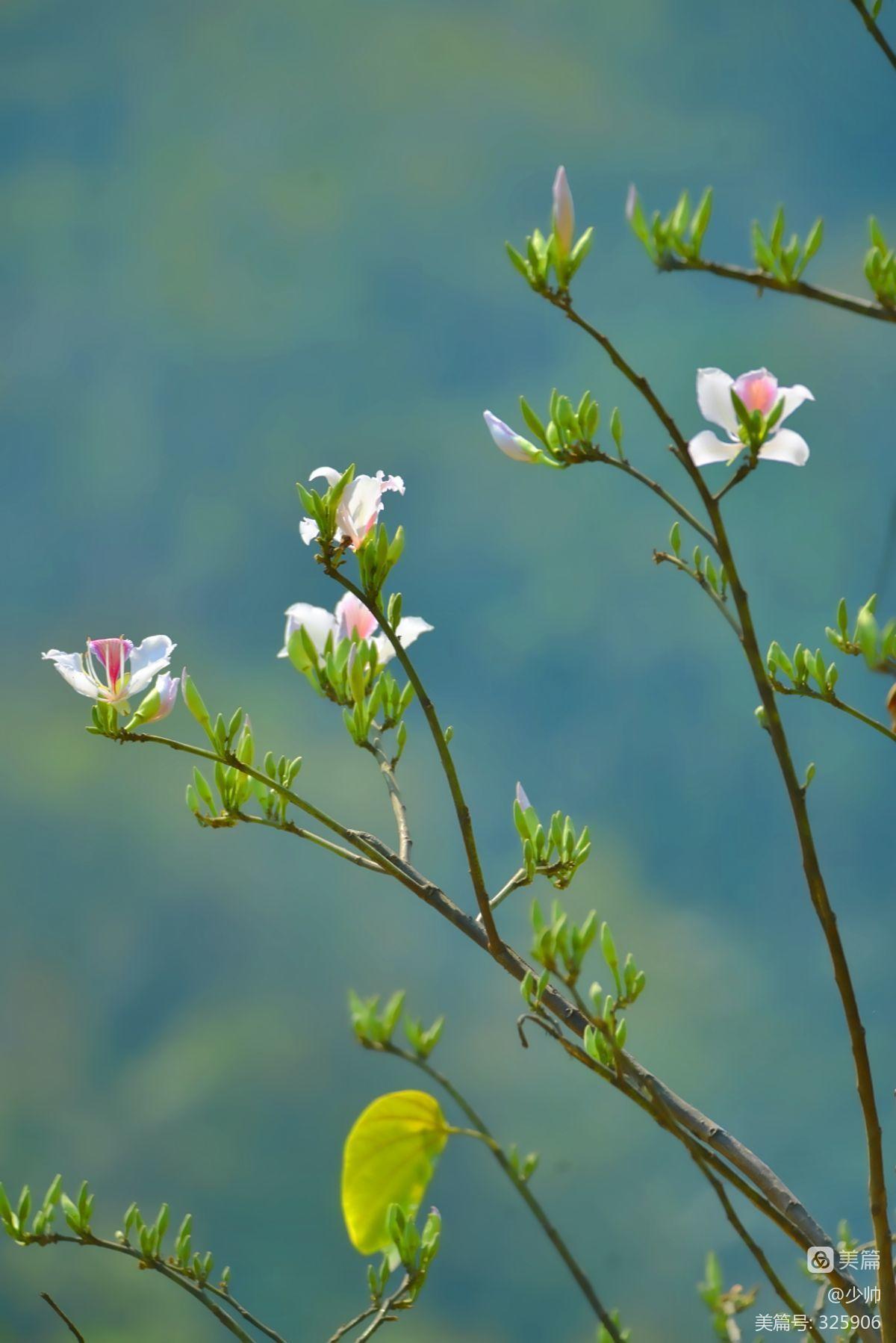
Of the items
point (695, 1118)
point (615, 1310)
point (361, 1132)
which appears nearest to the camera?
point (361, 1132)

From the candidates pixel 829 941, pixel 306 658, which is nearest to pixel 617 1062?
pixel 829 941

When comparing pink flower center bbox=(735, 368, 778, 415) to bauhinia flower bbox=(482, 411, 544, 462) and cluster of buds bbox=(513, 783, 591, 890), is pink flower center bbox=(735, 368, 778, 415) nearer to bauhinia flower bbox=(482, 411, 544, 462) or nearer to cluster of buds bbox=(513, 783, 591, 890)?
bauhinia flower bbox=(482, 411, 544, 462)

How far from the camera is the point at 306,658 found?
0.50m

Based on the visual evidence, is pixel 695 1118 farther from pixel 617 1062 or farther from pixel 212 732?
pixel 212 732

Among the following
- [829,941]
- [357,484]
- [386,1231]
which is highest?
[357,484]

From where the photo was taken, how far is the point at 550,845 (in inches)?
21.1

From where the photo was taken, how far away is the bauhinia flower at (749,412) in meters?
0.43

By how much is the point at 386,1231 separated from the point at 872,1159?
0.18 m

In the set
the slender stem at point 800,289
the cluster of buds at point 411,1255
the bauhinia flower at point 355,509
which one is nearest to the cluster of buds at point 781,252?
the slender stem at point 800,289

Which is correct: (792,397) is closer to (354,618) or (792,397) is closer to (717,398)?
(717,398)

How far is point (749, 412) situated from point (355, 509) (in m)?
0.17

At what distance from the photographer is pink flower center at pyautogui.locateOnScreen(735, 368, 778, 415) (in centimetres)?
44

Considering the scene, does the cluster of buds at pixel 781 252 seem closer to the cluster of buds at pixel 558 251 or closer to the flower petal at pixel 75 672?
the cluster of buds at pixel 558 251

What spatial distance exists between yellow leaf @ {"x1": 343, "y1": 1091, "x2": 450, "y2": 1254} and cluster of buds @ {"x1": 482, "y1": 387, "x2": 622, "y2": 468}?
0.24 meters
